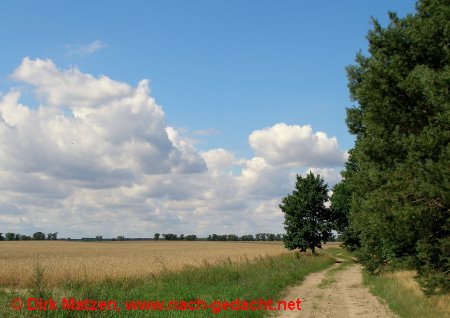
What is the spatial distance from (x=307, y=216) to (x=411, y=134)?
39.6 meters

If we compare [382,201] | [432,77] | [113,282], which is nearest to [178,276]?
[113,282]

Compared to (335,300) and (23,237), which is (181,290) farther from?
(23,237)

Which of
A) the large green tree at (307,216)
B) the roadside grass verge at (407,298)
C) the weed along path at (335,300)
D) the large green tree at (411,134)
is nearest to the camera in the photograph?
the large green tree at (411,134)

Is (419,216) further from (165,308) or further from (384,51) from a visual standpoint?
(165,308)

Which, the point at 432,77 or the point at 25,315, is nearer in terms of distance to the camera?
the point at 25,315

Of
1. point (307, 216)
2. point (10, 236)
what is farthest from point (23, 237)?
point (307, 216)

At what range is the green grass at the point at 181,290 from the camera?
12414 mm

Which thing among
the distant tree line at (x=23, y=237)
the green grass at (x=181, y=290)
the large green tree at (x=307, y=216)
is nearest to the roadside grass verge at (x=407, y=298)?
the green grass at (x=181, y=290)

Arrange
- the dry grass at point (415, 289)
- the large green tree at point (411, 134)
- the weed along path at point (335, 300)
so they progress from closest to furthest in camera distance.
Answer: the large green tree at point (411, 134) → the weed along path at point (335, 300) → the dry grass at point (415, 289)

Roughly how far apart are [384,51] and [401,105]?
2.38 metres

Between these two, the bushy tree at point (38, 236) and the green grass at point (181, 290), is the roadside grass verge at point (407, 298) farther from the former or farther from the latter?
the bushy tree at point (38, 236)

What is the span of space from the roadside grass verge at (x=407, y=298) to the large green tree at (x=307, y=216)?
90.9 ft

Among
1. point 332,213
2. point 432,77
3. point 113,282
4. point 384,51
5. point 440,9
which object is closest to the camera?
point 432,77

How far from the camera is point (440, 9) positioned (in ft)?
50.5
